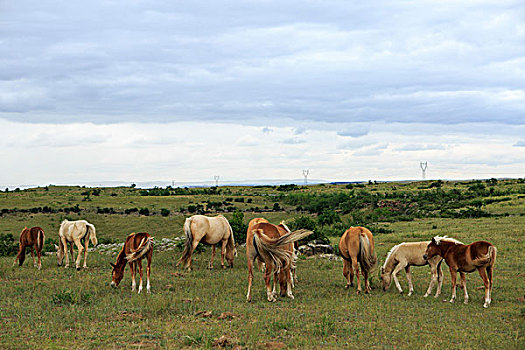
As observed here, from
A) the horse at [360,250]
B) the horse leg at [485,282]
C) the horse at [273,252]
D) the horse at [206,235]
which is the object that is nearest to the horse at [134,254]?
the horse at [273,252]

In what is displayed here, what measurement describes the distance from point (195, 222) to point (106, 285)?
15.1 feet

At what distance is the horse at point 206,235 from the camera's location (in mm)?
17312

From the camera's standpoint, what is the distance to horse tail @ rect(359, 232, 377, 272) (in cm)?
1318

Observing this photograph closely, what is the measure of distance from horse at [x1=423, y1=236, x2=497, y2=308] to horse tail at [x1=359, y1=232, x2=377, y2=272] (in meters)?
1.49

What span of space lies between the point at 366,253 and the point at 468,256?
2.76 metres

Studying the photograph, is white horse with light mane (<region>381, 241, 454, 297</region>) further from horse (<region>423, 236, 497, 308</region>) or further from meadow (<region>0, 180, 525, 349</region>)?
horse (<region>423, 236, 497, 308</region>)

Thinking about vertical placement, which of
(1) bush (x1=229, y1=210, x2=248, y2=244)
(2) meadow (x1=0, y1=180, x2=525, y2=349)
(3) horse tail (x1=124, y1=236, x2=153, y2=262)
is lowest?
(2) meadow (x1=0, y1=180, x2=525, y2=349)

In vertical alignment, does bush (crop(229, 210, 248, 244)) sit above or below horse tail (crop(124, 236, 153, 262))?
below

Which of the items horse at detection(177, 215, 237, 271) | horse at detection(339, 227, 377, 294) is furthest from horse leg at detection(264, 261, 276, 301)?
horse at detection(177, 215, 237, 271)

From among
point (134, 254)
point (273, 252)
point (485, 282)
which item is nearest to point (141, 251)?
point (134, 254)

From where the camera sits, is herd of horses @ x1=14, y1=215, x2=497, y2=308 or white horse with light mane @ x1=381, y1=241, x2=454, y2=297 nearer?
herd of horses @ x1=14, y1=215, x2=497, y2=308

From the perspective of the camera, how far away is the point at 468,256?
11.6 metres

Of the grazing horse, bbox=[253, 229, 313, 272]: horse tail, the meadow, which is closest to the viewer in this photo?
the meadow

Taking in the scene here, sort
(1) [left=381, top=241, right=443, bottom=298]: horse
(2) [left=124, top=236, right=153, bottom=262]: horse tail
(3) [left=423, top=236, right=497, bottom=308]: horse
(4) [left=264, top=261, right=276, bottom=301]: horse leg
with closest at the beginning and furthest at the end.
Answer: (3) [left=423, top=236, right=497, bottom=308]: horse → (4) [left=264, top=261, right=276, bottom=301]: horse leg → (2) [left=124, top=236, right=153, bottom=262]: horse tail → (1) [left=381, top=241, right=443, bottom=298]: horse
